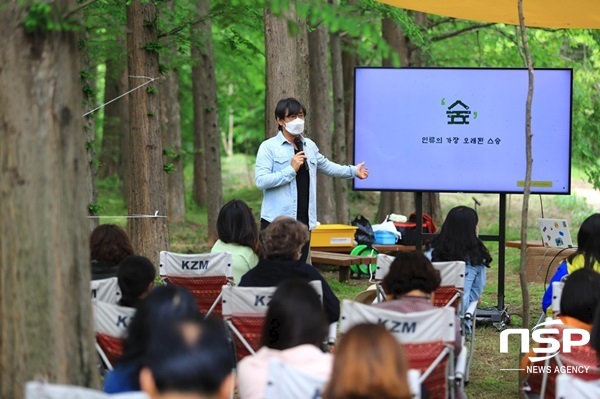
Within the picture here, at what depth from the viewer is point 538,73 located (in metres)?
9.59

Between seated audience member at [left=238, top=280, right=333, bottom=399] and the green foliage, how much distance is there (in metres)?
1.37

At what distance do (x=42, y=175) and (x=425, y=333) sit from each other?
212 cm

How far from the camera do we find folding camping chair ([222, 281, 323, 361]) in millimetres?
5816

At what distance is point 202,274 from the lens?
6.94 meters

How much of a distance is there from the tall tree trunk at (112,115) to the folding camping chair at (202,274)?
13.3m

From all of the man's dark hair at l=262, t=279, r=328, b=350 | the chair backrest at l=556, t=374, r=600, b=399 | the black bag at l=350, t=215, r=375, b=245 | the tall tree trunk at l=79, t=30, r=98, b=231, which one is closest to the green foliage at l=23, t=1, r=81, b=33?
the man's dark hair at l=262, t=279, r=328, b=350

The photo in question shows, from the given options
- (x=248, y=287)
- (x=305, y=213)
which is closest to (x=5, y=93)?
(x=248, y=287)

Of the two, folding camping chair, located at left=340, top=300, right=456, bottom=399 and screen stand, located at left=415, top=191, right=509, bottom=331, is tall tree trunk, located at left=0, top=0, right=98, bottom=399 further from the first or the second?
screen stand, located at left=415, top=191, right=509, bottom=331

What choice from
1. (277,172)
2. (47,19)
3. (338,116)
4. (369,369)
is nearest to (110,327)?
(47,19)

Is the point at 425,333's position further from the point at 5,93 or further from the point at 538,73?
the point at 538,73

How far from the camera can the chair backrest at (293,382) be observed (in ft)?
12.6

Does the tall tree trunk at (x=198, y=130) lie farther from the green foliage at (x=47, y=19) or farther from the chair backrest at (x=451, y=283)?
the green foliage at (x=47, y=19)

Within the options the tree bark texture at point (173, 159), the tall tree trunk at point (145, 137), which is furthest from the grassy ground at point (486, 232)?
the tall tree trunk at point (145, 137)

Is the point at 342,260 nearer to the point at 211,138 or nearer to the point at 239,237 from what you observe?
the point at 239,237
